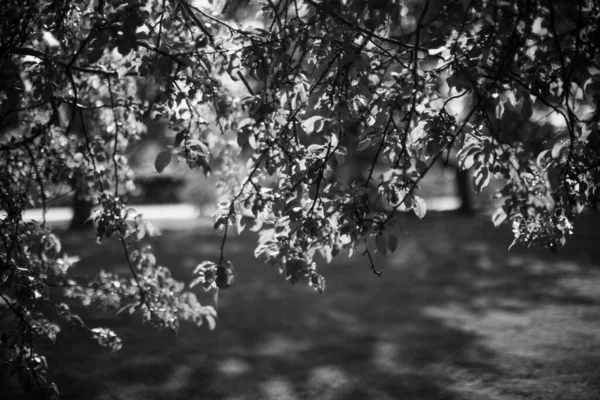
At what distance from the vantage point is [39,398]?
526cm

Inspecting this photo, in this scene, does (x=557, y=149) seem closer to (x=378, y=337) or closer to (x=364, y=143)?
(x=364, y=143)

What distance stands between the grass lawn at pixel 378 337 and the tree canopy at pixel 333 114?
0.65 meters

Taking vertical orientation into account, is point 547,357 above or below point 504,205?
below

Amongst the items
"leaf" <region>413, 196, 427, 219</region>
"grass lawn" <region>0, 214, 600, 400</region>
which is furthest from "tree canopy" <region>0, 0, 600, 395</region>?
"grass lawn" <region>0, 214, 600, 400</region>

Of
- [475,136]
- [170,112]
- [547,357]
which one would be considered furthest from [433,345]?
[170,112]

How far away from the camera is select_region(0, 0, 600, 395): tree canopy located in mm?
2959

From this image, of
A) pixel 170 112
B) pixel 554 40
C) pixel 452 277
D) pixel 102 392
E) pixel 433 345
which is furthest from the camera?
pixel 452 277

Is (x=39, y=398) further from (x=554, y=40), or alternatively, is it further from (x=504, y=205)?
(x=554, y=40)

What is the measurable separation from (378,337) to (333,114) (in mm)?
4962

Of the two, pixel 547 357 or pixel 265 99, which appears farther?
pixel 547 357

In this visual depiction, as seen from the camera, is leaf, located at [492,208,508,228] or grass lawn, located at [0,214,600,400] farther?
grass lawn, located at [0,214,600,400]

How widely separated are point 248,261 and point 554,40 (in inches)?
373

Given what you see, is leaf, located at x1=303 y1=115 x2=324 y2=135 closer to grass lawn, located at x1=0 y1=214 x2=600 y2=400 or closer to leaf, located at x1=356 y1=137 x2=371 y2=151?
leaf, located at x1=356 y1=137 x2=371 y2=151

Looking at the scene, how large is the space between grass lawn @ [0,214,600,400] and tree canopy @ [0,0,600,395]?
0.65m
